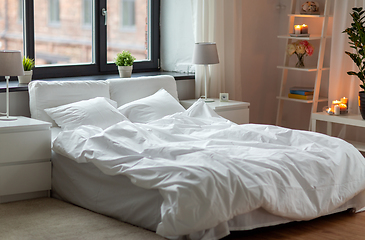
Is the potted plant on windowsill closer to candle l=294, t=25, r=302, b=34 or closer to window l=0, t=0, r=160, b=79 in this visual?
window l=0, t=0, r=160, b=79

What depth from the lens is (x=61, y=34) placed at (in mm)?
4844

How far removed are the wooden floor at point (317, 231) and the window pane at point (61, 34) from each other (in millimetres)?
2592

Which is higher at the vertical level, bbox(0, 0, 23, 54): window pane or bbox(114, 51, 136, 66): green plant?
bbox(0, 0, 23, 54): window pane

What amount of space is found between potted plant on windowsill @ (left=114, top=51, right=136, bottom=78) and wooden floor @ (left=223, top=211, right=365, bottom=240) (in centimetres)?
219

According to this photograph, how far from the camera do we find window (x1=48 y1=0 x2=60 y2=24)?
471cm

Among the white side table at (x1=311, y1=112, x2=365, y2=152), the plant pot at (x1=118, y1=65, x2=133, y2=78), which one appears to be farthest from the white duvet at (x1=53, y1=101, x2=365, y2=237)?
the white side table at (x1=311, y1=112, x2=365, y2=152)

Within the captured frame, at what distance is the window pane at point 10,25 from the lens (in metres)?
4.44

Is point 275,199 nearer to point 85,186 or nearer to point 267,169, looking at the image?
point 267,169

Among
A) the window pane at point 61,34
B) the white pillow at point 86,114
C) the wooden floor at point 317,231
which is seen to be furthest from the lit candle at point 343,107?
the window pane at point 61,34

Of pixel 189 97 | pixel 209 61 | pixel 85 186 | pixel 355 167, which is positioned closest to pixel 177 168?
pixel 85 186

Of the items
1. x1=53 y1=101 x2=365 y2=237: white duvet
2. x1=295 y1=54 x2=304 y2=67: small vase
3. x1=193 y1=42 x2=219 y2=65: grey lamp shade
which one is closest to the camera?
x1=53 y1=101 x2=365 y2=237: white duvet

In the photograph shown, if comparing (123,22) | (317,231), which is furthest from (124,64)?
(317,231)

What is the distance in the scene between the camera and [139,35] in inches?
212

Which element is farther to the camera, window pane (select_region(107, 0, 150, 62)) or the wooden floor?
window pane (select_region(107, 0, 150, 62))
